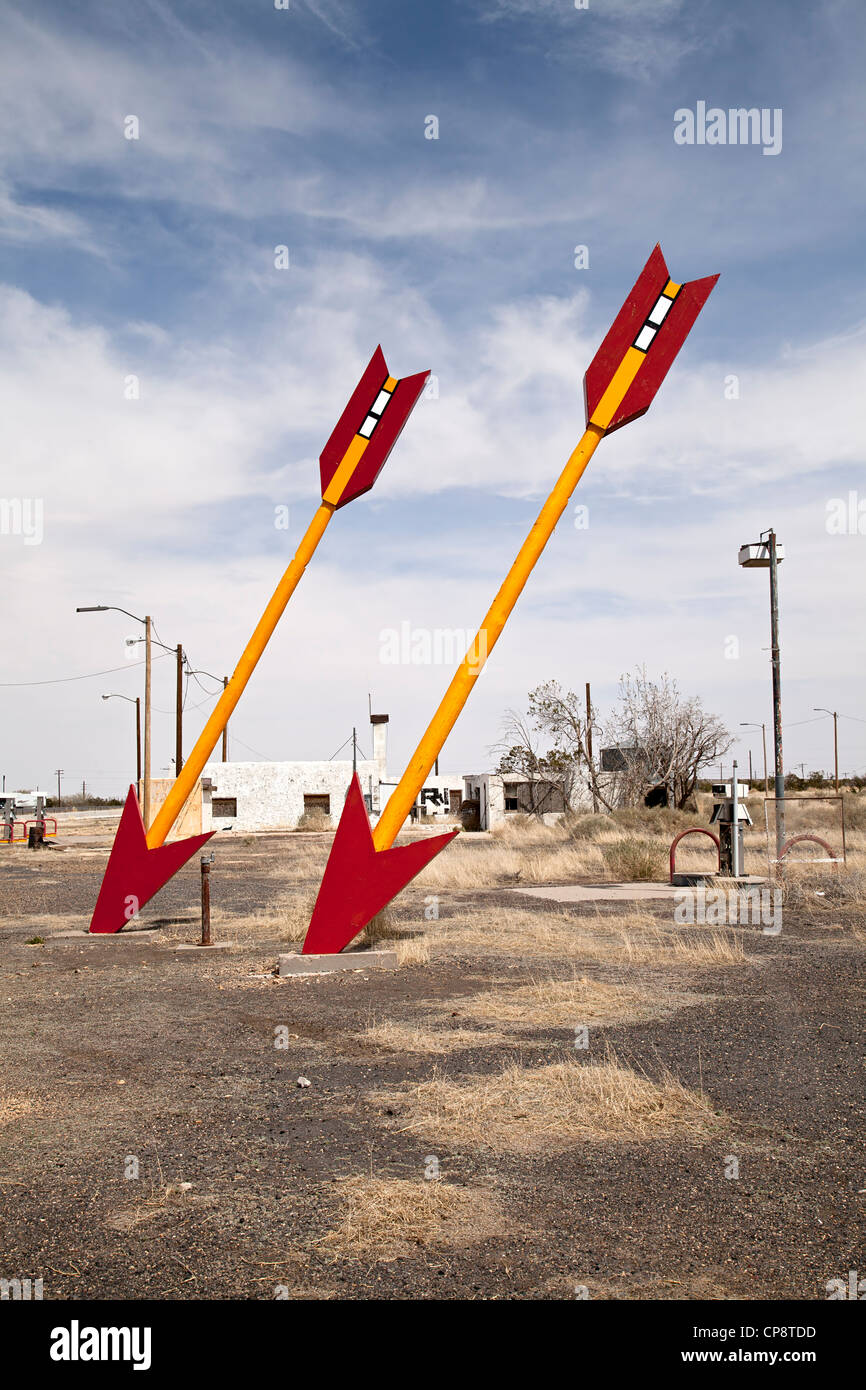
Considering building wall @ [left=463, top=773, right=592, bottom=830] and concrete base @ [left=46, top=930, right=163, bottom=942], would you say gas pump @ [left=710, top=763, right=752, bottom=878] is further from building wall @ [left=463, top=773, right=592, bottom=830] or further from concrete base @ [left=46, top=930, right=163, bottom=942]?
building wall @ [left=463, top=773, right=592, bottom=830]

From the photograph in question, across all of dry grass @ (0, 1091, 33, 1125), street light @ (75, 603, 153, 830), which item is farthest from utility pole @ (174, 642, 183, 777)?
dry grass @ (0, 1091, 33, 1125)

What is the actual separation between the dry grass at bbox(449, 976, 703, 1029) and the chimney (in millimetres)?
39720

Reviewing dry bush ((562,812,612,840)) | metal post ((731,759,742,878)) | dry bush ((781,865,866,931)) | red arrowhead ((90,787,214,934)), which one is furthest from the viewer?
dry bush ((562,812,612,840))

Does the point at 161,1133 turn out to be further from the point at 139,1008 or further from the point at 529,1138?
the point at 139,1008

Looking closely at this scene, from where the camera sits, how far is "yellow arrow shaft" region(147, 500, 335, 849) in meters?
12.7

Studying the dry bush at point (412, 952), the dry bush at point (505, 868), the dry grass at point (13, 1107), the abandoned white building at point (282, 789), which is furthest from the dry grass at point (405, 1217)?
the abandoned white building at point (282, 789)

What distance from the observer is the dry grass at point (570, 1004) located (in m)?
8.43

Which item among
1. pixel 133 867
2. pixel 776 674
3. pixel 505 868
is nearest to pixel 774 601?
pixel 776 674

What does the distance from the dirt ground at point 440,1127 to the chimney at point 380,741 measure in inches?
1500

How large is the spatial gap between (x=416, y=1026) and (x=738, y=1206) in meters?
4.03

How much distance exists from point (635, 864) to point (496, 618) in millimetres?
11245

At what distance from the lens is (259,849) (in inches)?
Result: 1345

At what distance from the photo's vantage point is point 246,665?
12805 mm
